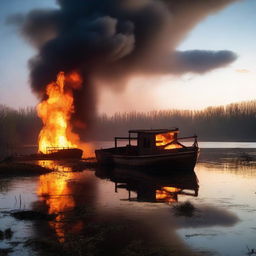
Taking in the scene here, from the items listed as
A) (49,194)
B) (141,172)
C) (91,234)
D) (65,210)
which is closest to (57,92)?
(141,172)

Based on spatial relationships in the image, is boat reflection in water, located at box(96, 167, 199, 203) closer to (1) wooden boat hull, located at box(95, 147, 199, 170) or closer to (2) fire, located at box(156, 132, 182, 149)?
(1) wooden boat hull, located at box(95, 147, 199, 170)

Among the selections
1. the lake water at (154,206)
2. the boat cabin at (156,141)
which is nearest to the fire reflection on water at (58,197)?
the lake water at (154,206)

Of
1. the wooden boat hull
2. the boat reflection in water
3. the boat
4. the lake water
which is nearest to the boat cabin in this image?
the boat

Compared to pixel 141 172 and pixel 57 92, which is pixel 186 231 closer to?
pixel 141 172

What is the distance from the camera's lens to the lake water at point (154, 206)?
1312 centimetres

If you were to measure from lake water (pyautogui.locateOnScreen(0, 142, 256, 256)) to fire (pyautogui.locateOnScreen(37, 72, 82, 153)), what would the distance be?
24523mm

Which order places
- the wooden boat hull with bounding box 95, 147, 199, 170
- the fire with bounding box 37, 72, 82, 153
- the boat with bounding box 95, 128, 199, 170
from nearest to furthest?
1. the wooden boat hull with bounding box 95, 147, 199, 170
2. the boat with bounding box 95, 128, 199, 170
3. the fire with bounding box 37, 72, 82, 153

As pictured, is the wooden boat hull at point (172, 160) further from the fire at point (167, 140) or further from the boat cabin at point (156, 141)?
the fire at point (167, 140)

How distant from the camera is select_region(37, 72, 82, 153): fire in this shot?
58.0m

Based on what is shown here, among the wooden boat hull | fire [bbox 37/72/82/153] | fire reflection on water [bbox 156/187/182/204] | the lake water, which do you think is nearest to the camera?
the lake water

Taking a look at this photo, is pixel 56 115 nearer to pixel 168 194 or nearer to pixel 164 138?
pixel 164 138

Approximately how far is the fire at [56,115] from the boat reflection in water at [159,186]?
24.1 metres

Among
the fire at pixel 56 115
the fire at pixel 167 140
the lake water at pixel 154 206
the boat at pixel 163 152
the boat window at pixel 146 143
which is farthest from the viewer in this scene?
the fire at pixel 56 115

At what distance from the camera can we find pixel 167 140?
3888 cm
